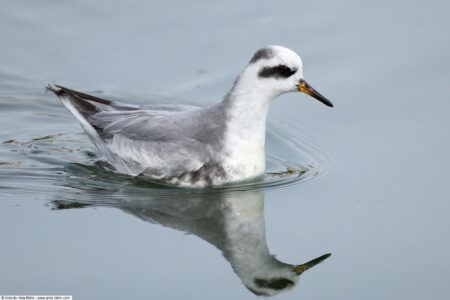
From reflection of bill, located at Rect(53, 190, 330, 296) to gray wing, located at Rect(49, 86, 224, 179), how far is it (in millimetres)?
449

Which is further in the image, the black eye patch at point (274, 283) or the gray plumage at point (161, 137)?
the gray plumage at point (161, 137)

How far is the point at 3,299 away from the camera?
6523mm

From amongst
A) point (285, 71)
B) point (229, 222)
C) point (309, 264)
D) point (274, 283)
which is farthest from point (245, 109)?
point (274, 283)

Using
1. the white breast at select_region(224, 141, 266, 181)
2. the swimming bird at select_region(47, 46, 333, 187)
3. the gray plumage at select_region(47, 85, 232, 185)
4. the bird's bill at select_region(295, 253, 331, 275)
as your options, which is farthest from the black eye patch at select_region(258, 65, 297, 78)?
the bird's bill at select_region(295, 253, 331, 275)

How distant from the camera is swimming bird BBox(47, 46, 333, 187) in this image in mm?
8461

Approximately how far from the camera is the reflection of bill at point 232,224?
23.2 ft

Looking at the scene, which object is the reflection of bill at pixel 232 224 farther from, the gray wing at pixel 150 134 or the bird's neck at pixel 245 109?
the bird's neck at pixel 245 109

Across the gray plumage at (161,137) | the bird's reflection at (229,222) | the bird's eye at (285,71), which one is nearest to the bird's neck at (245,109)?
the gray plumage at (161,137)

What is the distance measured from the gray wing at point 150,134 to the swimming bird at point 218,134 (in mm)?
11

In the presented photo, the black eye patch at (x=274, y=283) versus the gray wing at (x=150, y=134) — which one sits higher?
the gray wing at (x=150, y=134)

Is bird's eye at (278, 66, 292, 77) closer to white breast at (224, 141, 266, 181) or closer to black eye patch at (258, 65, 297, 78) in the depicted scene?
black eye patch at (258, 65, 297, 78)

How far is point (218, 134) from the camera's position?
8625 millimetres

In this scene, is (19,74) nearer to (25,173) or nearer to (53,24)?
(53,24)

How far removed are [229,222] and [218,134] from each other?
1085 mm
